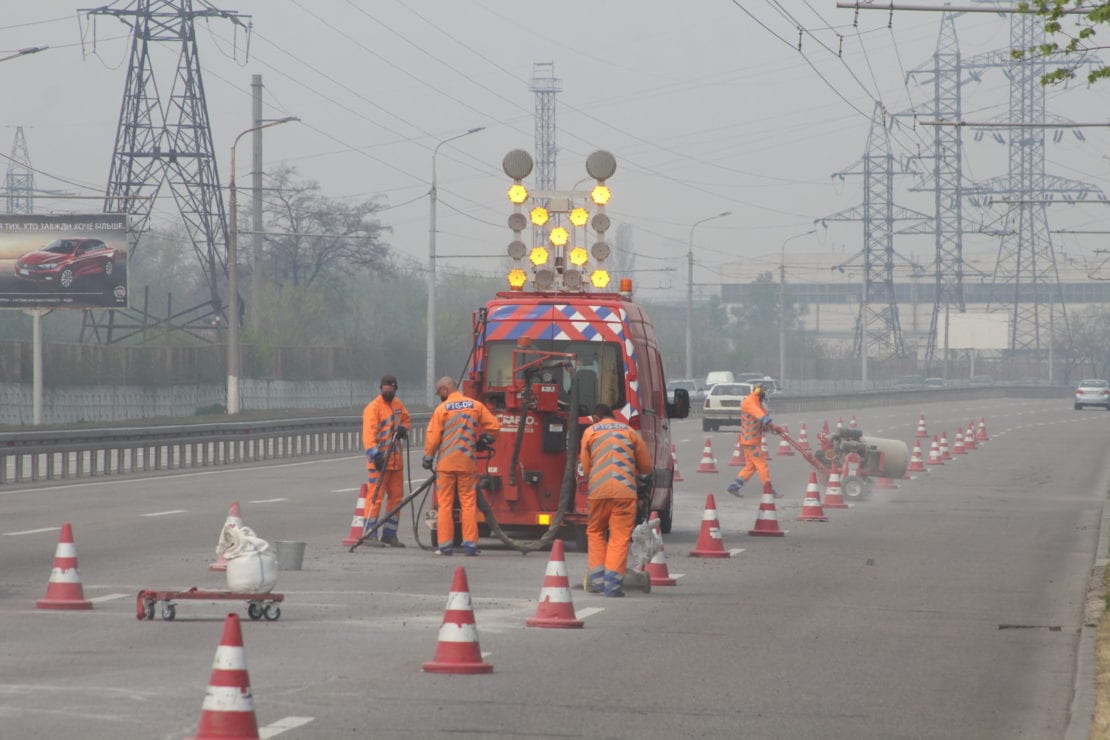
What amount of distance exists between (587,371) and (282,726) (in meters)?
10.7

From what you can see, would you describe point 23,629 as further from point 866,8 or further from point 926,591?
point 866,8

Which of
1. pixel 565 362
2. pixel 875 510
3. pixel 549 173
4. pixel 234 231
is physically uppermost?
pixel 549 173

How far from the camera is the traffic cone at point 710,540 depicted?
18391 mm

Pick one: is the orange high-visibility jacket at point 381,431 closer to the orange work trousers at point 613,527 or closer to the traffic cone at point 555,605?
the orange work trousers at point 613,527

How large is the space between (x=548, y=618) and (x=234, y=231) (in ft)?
106

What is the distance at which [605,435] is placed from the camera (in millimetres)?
14836

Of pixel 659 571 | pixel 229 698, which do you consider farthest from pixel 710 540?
pixel 229 698

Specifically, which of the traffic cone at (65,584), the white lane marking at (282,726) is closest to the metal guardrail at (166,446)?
the traffic cone at (65,584)

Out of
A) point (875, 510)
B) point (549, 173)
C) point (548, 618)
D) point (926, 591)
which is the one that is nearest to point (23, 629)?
point (548, 618)

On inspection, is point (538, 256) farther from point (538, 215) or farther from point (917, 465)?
point (917, 465)

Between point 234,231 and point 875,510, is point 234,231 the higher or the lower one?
the higher one

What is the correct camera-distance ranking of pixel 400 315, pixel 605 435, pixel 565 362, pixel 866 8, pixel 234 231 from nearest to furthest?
pixel 605 435
pixel 565 362
pixel 866 8
pixel 234 231
pixel 400 315

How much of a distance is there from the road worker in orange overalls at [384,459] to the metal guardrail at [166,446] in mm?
11845

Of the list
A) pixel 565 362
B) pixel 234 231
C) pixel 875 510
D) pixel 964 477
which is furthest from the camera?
pixel 234 231
